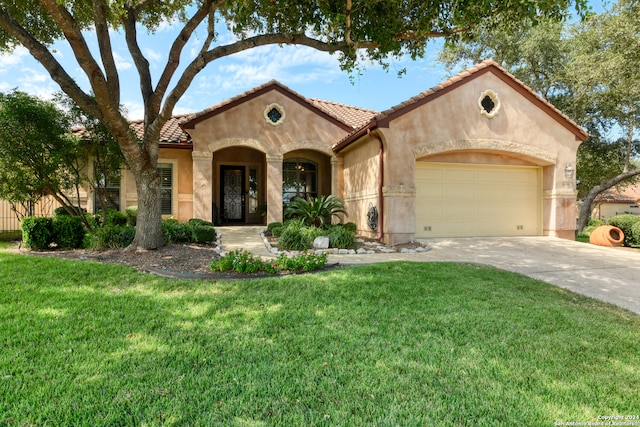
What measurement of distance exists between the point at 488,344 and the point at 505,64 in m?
20.6

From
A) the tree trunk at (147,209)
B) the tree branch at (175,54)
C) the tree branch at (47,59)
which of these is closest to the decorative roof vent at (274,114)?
the tree branch at (175,54)

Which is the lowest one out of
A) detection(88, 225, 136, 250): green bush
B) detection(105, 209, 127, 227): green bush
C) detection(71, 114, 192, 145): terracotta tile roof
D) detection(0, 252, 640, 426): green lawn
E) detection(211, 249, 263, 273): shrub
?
detection(0, 252, 640, 426): green lawn

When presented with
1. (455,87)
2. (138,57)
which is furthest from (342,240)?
(138,57)

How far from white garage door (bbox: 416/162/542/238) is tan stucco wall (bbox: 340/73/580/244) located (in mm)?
294

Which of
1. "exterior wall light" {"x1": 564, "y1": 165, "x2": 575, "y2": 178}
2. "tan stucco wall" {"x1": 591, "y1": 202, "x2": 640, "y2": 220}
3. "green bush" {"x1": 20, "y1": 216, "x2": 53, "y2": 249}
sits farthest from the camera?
"tan stucco wall" {"x1": 591, "y1": 202, "x2": 640, "y2": 220}

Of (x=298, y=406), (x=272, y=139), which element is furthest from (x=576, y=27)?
(x=298, y=406)

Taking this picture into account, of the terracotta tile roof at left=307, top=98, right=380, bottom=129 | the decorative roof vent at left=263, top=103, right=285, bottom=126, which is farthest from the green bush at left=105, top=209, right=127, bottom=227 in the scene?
the terracotta tile roof at left=307, top=98, right=380, bottom=129

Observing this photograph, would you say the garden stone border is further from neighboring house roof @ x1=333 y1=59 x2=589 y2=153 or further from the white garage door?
neighboring house roof @ x1=333 y1=59 x2=589 y2=153

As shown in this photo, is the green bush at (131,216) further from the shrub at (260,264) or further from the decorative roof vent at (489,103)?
the decorative roof vent at (489,103)

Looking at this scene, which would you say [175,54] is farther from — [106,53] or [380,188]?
[380,188]

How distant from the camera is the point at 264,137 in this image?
1197cm

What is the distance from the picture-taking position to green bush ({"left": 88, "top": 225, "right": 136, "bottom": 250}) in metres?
7.67

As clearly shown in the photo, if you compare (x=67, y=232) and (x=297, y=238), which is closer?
(x=67, y=232)

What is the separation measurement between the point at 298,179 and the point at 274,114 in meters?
2.85
